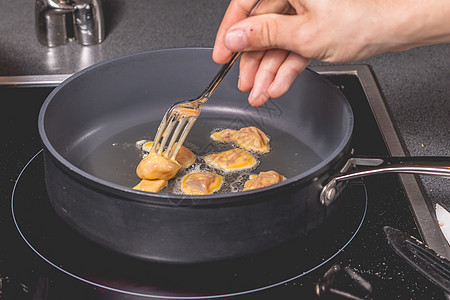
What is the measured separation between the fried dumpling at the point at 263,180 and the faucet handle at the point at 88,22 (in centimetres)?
65

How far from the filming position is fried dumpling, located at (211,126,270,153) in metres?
0.94

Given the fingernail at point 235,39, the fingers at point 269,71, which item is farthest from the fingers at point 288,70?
the fingernail at point 235,39

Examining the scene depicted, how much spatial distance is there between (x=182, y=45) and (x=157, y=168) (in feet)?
1.94

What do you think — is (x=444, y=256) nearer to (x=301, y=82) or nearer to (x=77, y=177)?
(x=301, y=82)

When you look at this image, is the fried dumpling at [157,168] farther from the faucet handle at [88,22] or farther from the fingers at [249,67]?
the faucet handle at [88,22]

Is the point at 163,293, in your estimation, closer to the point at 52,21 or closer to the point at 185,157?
the point at 185,157

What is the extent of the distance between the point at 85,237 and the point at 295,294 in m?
0.29

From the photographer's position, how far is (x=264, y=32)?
0.77m

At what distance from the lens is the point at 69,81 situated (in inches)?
35.9

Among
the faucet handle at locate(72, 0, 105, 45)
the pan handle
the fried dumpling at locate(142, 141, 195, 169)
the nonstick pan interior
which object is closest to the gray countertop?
the faucet handle at locate(72, 0, 105, 45)

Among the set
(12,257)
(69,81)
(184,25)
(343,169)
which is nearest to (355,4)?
(343,169)

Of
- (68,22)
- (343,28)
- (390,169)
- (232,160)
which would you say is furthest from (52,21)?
(390,169)

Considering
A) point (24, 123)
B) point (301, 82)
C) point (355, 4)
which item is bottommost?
point (24, 123)

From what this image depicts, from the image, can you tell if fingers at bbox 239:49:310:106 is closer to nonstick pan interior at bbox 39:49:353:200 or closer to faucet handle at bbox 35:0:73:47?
nonstick pan interior at bbox 39:49:353:200
